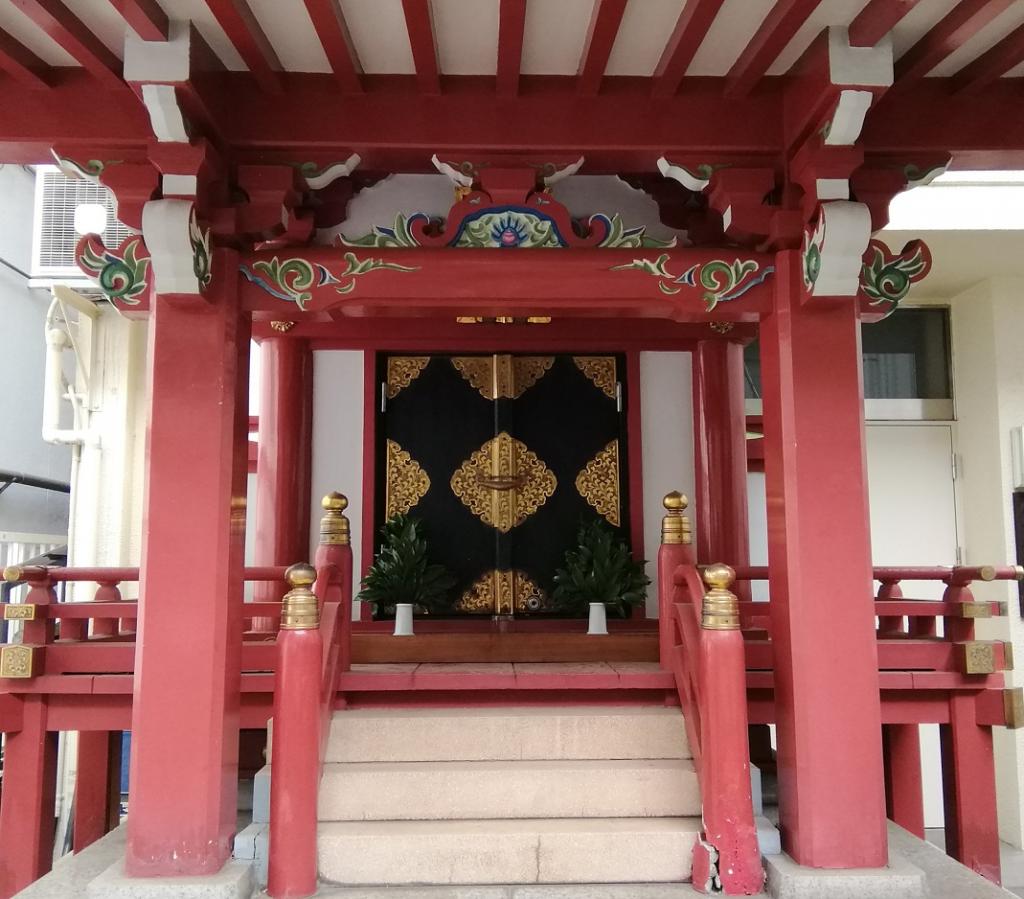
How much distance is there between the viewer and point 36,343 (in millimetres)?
9109

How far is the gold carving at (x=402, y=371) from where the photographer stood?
5.70 m

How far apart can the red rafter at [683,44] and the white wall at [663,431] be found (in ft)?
7.51

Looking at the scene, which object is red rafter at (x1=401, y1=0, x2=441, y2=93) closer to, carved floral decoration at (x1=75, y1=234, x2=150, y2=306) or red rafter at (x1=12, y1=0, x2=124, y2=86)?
red rafter at (x1=12, y1=0, x2=124, y2=86)

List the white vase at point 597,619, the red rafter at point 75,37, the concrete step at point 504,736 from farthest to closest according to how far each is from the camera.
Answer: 1. the white vase at point 597,619
2. the concrete step at point 504,736
3. the red rafter at point 75,37

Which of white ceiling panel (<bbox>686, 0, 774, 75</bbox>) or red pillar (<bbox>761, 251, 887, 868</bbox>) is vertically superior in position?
white ceiling panel (<bbox>686, 0, 774, 75</bbox>)

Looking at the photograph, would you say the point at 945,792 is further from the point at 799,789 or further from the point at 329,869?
the point at 329,869

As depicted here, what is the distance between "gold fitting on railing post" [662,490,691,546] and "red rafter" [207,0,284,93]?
8.50 ft

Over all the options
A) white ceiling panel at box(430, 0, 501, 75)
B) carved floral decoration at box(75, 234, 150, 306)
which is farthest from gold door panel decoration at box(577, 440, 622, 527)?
carved floral decoration at box(75, 234, 150, 306)

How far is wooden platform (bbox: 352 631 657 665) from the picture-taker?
491 cm

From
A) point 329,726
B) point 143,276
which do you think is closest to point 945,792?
point 329,726

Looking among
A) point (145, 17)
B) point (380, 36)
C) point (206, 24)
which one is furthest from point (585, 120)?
point (145, 17)

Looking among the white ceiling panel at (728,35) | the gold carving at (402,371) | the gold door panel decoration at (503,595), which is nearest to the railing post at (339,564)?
the gold door panel decoration at (503,595)

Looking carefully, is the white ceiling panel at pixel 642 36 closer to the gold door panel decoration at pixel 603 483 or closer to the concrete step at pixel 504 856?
the gold door panel decoration at pixel 603 483

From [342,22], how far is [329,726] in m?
2.88
